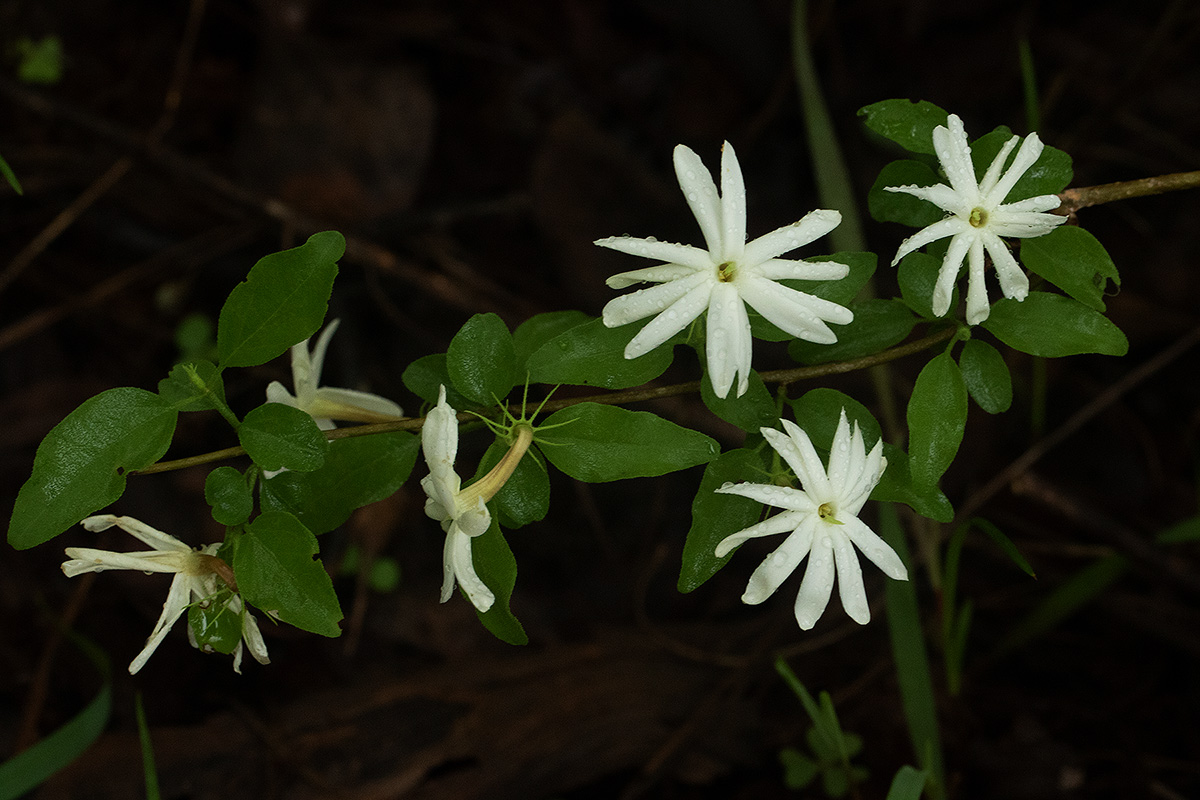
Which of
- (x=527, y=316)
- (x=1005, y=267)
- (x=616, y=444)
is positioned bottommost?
(x=616, y=444)

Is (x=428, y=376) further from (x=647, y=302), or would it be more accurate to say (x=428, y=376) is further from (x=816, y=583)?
(x=816, y=583)

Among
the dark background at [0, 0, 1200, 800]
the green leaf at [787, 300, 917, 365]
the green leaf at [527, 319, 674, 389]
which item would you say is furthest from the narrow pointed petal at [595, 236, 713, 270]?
the dark background at [0, 0, 1200, 800]

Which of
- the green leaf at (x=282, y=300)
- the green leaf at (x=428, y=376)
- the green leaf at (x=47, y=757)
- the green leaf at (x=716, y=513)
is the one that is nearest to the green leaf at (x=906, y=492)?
the green leaf at (x=716, y=513)

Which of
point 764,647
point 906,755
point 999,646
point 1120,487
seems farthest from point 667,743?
point 1120,487

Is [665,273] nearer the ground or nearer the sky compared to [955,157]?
nearer the ground

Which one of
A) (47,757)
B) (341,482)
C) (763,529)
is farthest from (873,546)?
(47,757)

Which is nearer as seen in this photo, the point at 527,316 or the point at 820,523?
the point at 820,523
